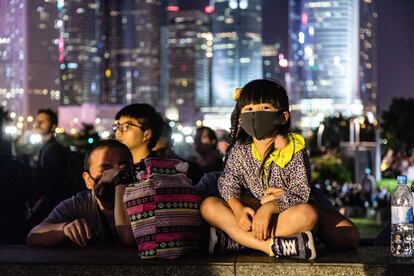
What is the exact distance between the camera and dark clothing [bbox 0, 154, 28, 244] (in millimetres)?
4820

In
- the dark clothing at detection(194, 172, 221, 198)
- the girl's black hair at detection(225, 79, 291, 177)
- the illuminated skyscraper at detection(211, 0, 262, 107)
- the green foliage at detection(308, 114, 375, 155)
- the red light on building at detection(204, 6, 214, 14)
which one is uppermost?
the red light on building at detection(204, 6, 214, 14)

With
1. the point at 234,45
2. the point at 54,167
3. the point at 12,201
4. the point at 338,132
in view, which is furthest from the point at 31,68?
the point at 234,45

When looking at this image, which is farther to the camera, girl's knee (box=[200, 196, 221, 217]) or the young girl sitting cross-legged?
girl's knee (box=[200, 196, 221, 217])

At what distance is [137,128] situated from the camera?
4.91m

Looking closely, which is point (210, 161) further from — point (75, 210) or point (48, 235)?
point (48, 235)

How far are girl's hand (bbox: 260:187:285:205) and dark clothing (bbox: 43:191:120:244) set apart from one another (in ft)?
2.94

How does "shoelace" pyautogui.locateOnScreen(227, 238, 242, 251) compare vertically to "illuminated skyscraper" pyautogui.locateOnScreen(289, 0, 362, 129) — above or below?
below

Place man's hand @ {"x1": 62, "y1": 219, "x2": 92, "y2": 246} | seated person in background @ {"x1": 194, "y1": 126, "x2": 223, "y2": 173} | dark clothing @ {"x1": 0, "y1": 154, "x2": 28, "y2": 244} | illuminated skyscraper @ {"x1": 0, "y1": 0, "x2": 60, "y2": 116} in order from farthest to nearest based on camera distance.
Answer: illuminated skyscraper @ {"x1": 0, "y1": 0, "x2": 60, "y2": 116} → seated person in background @ {"x1": 194, "y1": 126, "x2": 223, "y2": 173} → dark clothing @ {"x1": 0, "y1": 154, "x2": 28, "y2": 244} → man's hand @ {"x1": 62, "y1": 219, "x2": 92, "y2": 246}

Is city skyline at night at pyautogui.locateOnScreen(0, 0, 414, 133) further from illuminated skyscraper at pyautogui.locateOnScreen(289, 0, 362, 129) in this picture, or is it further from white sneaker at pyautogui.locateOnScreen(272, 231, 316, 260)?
white sneaker at pyautogui.locateOnScreen(272, 231, 316, 260)

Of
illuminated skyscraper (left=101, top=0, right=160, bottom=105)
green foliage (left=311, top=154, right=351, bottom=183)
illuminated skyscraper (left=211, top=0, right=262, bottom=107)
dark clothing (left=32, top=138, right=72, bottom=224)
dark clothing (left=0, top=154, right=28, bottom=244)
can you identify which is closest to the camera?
dark clothing (left=0, top=154, right=28, bottom=244)

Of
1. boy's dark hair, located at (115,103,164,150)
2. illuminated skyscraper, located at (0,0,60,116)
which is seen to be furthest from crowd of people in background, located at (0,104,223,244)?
illuminated skyscraper, located at (0,0,60,116)

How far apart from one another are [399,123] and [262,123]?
5495 cm

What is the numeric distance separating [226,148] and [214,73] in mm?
155789

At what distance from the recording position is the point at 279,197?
11.5 feet
